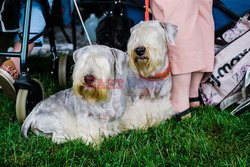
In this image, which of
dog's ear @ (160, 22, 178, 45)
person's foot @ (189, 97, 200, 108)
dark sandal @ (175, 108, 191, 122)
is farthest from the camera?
person's foot @ (189, 97, 200, 108)

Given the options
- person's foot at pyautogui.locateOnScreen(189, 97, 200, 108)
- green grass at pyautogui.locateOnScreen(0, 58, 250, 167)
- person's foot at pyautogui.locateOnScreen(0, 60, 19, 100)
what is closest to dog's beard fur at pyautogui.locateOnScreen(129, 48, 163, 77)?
green grass at pyautogui.locateOnScreen(0, 58, 250, 167)

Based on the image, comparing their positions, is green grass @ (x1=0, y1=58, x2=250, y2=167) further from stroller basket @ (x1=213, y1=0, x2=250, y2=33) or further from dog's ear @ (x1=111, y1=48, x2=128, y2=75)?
stroller basket @ (x1=213, y1=0, x2=250, y2=33)

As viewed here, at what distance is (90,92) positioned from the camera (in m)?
3.04

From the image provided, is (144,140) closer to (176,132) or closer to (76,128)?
(176,132)

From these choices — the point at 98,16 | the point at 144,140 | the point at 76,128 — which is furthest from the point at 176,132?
the point at 98,16

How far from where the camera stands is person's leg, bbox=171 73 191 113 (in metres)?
3.66

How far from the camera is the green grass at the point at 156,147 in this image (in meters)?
2.85

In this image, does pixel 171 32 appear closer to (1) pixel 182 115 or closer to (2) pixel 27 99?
(1) pixel 182 115

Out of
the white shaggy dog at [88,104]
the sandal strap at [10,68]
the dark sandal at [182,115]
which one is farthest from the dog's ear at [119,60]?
the sandal strap at [10,68]

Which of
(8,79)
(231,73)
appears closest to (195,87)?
(231,73)

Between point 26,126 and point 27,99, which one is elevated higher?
point 27,99

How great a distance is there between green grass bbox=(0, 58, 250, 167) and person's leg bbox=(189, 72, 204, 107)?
0.32m

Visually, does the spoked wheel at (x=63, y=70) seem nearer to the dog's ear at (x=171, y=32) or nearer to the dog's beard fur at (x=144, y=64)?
the dog's beard fur at (x=144, y=64)

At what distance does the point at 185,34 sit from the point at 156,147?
1.09 metres
